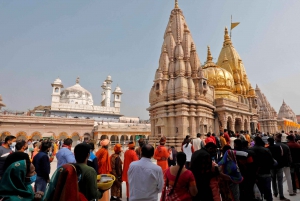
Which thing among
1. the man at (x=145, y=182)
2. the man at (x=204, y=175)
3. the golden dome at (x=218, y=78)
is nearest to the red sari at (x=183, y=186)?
the man at (x=145, y=182)

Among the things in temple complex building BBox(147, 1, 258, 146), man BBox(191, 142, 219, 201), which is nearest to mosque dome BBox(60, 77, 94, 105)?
temple complex building BBox(147, 1, 258, 146)

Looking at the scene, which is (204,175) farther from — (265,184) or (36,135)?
(36,135)

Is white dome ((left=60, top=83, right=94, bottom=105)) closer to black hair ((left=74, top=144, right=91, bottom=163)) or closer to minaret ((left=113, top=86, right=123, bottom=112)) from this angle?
minaret ((left=113, top=86, right=123, bottom=112))

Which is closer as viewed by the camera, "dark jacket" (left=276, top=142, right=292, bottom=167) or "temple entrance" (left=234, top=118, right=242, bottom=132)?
"dark jacket" (left=276, top=142, right=292, bottom=167)

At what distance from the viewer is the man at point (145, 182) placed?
276 cm

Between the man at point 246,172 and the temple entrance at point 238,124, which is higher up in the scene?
the temple entrance at point 238,124

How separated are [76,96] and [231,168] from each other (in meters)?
64.4

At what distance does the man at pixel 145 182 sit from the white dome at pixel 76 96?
62756 mm

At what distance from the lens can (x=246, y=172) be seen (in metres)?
3.69

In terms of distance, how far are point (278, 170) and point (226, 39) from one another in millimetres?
29757

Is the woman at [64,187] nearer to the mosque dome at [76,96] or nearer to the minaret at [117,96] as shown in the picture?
the minaret at [117,96]

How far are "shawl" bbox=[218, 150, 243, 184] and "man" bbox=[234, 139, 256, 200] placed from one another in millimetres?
392

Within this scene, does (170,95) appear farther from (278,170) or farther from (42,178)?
(42,178)

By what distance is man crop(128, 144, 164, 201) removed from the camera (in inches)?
108
